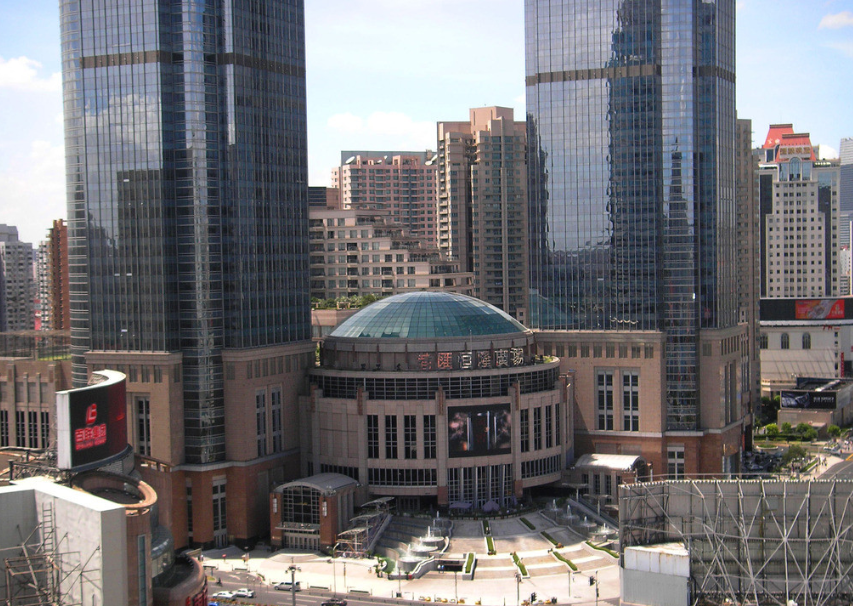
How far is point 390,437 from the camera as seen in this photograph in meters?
Answer: 141

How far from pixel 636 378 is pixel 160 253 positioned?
72.0 metres

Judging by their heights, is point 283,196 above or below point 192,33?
below

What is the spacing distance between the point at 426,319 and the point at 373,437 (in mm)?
18893

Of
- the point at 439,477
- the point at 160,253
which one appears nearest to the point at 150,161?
the point at 160,253

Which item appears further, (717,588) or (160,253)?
(160,253)

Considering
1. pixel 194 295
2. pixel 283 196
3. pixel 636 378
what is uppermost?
pixel 283 196

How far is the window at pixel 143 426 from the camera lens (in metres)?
134

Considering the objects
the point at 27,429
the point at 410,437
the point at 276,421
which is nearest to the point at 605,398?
the point at 410,437

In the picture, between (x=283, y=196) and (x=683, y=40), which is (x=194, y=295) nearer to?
(x=283, y=196)

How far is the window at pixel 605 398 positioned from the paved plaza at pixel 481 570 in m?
25.3

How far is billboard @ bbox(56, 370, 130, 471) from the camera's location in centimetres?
9450

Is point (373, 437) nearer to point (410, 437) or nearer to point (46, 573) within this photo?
point (410, 437)

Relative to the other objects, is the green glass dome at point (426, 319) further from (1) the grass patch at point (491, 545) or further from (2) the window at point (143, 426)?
(2) the window at point (143, 426)

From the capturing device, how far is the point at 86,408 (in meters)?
97.4
